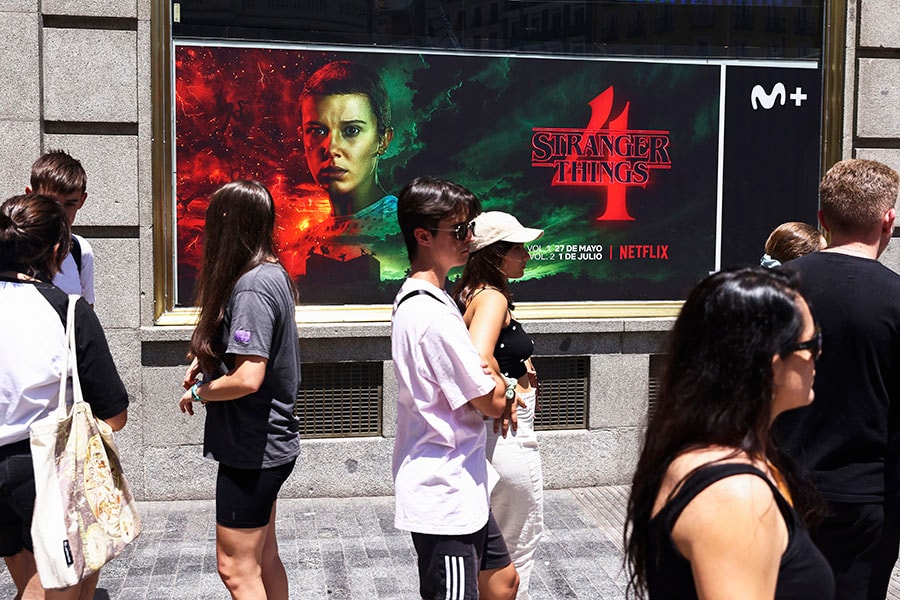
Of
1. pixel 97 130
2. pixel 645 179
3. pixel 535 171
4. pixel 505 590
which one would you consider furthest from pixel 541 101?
pixel 505 590

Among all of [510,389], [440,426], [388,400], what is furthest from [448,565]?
[388,400]

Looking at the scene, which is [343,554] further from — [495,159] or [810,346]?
[810,346]

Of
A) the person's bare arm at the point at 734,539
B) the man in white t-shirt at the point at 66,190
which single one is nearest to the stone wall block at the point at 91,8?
the man in white t-shirt at the point at 66,190

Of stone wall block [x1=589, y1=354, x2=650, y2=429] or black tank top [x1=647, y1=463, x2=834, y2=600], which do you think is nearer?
black tank top [x1=647, y1=463, x2=834, y2=600]

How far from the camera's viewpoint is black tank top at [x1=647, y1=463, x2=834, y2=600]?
1.92m

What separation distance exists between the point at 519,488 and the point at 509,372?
0.46 meters

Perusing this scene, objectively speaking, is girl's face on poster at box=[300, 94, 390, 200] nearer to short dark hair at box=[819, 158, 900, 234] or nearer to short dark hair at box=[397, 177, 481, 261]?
short dark hair at box=[397, 177, 481, 261]

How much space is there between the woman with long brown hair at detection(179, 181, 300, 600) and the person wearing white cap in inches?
29.8

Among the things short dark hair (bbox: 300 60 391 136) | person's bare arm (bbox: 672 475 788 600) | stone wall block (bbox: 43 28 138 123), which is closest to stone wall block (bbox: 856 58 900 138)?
short dark hair (bbox: 300 60 391 136)

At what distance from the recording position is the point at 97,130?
6574mm

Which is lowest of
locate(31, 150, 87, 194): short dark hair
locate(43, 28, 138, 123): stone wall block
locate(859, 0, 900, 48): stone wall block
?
locate(31, 150, 87, 194): short dark hair

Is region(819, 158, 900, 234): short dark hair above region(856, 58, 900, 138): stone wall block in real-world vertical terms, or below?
below

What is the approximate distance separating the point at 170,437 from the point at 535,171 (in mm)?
3028

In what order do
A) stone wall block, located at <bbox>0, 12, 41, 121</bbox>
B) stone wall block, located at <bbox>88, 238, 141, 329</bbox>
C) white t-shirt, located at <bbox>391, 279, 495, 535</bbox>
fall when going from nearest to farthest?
white t-shirt, located at <bbox>391, 279, 495, 535</bbox> < stone wall block, located at <bbox>0, 12, 41, 121</bbox> < stone wall block, located at <bbox>88, 238, 141, 329</bbox>
